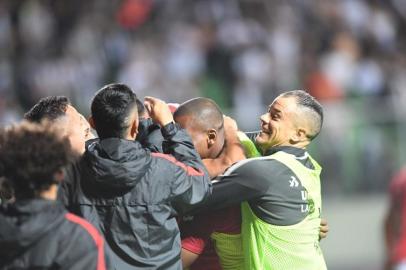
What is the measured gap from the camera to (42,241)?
4816mm

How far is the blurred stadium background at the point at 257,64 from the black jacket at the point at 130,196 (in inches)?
355

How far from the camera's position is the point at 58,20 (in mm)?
18594

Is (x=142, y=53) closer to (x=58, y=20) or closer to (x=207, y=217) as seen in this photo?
(x=58, y=20)

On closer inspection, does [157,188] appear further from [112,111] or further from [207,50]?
[207,50]

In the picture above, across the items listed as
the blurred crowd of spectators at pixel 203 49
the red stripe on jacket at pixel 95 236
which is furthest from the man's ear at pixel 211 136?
the blurred crowd of spectators at pixel 203 49

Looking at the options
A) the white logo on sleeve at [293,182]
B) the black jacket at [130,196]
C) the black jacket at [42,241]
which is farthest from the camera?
the white logo on sleeve at [293,182]

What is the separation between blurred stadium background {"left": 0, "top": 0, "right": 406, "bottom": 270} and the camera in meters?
14.8

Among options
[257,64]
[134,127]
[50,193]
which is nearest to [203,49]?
[257,64]

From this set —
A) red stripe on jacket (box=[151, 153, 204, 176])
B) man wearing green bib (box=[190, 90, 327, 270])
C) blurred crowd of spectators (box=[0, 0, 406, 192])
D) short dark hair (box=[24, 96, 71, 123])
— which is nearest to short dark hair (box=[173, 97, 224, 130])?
man wearing green bib (box=[190, 90, 327, 270])

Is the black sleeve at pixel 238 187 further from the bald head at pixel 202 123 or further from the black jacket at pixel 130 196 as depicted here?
the black jacket at pixel 130 196

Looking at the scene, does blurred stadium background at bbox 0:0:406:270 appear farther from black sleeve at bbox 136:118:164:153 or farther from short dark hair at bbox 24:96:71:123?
short dark hair at bbox 24:96:71:123

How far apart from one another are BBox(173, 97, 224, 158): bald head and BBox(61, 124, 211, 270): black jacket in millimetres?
604

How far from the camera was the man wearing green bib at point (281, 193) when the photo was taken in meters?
5.96

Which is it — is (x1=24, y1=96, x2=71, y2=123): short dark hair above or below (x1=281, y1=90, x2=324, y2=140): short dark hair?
above
